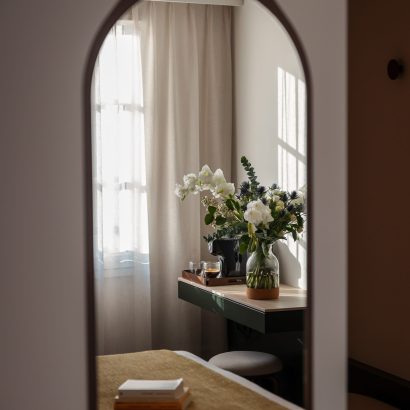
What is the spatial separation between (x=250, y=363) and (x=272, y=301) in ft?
0.35

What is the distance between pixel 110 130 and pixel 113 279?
0.74ft

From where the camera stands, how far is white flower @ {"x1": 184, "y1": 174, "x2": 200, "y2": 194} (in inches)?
50.5

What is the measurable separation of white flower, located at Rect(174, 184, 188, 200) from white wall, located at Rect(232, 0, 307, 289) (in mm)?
107

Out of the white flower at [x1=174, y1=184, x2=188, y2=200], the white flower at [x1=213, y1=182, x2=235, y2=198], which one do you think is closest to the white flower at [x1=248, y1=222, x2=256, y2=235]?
the white flower at [x1=213, y1=182, x2=235, y2=198]

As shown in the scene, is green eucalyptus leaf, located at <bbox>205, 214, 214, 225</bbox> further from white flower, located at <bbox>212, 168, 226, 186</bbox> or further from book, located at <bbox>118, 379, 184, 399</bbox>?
book, located at <bbox>118, 379, 184, 399</bbox>

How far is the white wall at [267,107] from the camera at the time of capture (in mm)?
993

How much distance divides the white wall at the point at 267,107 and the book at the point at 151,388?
0.24m

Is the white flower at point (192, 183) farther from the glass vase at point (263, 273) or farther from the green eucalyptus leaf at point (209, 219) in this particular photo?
the glass vase at point (263, 273)
